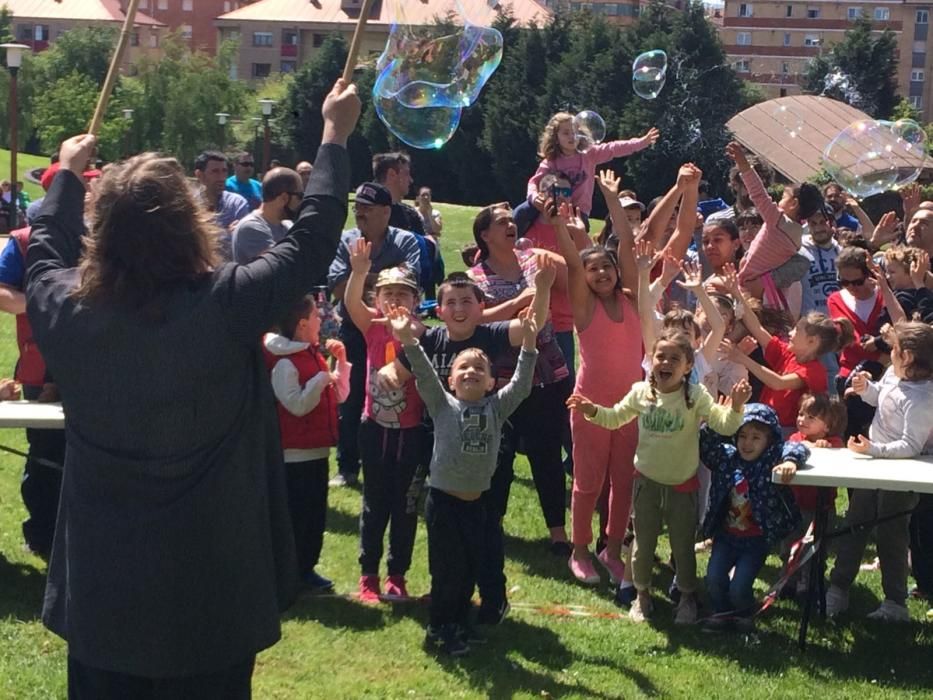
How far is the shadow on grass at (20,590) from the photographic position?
5.99 m

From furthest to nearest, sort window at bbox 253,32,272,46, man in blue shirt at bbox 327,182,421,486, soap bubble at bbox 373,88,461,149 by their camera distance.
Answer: window at bbox 253,32,272,46
soap bubble at bbox 373,88,461,149
man in blue shirt at bbox 327,182,421,486

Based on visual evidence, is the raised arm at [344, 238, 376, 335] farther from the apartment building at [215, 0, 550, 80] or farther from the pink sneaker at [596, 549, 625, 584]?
the apartment building at [215, 0, 550, 80]

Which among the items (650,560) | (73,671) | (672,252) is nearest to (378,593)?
(650,560)

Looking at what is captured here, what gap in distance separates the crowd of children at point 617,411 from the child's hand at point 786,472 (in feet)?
0.05

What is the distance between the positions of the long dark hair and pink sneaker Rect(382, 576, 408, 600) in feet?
11.4

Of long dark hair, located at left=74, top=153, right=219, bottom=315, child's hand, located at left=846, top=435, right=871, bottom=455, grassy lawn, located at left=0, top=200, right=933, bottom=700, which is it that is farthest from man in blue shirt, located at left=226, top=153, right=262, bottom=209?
long dark hair, located at left=74, top=153, right=219, bottom=315

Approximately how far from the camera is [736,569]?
612 cm

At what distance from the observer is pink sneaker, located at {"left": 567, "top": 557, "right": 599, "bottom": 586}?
6.82 metres

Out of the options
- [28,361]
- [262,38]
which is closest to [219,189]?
[28,361]

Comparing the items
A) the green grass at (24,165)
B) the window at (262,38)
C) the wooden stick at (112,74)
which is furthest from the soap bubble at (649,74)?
the window at (262,38)

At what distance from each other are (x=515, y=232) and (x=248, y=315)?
429 cm

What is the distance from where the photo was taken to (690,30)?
2008 inches

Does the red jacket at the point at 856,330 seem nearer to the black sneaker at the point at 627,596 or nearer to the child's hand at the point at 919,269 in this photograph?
the child's hand at the point at 919,269

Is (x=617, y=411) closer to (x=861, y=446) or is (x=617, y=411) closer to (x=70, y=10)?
(x=861, y=446)
